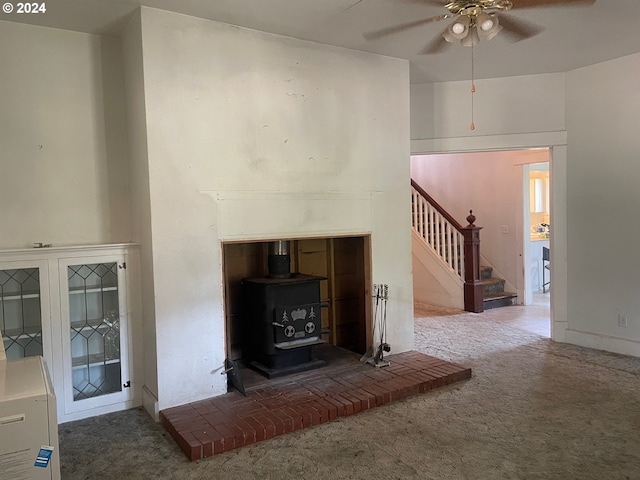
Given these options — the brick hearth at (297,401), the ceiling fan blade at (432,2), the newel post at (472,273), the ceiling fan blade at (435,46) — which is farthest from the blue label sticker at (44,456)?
the newel post at (472,273)

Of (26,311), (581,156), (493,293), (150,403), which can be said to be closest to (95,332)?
(26,311)

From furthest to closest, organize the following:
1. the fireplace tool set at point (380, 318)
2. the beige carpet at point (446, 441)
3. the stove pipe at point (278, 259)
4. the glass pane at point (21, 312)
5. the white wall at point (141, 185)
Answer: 1. the fireplace tool set at point (380, 318)
2. the stove pipe at point (278, 259)
3. the white wall at point (141, 185)
4. the glass pane at point (21, 312)
5. the beige carpet at point (446, 441)

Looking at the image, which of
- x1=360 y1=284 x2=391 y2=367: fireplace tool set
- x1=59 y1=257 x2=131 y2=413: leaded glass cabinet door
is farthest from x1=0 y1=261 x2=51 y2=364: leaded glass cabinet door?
x1=360 y1=284 x2=391 y2=367: fireplace tool set

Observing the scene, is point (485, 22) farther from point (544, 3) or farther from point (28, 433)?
point (28, 433)

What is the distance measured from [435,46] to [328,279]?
2.18 metres

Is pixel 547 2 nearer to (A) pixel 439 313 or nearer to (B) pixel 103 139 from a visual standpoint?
(B) pixel 103 139

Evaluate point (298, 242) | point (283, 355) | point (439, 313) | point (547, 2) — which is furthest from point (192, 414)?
point (439, 313)

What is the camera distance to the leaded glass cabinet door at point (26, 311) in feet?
9.98

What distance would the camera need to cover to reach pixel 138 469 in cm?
254

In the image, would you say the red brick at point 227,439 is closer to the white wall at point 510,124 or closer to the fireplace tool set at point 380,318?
the fireplace tool set at point 380,318

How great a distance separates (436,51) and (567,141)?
5.71 feet

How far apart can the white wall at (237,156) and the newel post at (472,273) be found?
2681mm

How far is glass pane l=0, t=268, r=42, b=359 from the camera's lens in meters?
3.04

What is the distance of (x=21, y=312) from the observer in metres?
3.10
